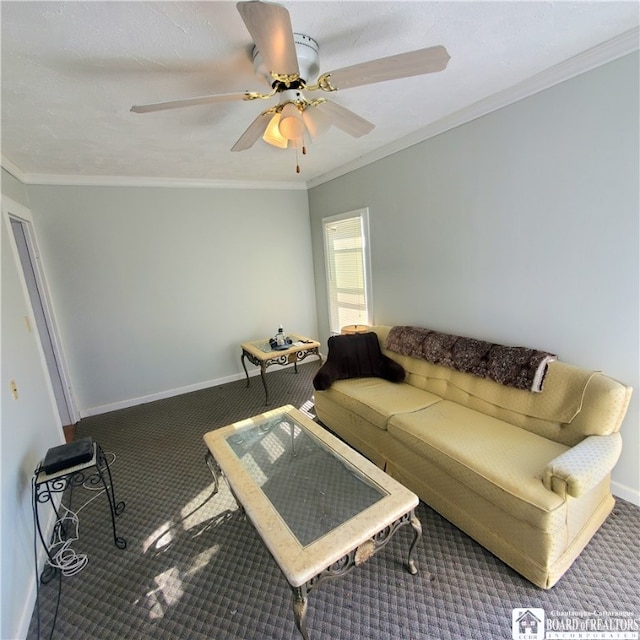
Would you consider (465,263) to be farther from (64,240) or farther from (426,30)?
(64,240)

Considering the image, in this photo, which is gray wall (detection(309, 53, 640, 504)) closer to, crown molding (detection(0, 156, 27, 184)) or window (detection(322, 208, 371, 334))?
window (detection(322, 208, 371, 334))

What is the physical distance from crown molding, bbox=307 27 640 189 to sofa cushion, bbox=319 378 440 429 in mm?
2119

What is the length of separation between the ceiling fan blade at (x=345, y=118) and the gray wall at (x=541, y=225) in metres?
1.12

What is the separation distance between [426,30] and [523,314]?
181 centimetres

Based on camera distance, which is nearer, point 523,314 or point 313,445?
point 313,445

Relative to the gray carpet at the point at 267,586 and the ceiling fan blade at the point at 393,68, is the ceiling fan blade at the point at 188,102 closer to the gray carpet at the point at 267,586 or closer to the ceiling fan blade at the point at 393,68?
the ceiling fan blade at the point at 393,68

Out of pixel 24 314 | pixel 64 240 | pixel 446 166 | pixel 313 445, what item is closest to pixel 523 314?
pixel 446 166

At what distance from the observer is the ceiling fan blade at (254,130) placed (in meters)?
1.71

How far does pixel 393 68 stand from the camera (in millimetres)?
1271

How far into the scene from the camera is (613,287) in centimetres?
188

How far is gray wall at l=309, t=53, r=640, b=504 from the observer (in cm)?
182

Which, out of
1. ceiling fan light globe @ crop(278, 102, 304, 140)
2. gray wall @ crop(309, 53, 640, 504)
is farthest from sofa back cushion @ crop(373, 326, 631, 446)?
ceiling fan light globe @ crop(278, 102, 304, 140)

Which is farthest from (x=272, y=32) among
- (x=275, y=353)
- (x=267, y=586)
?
(x=275, y=353)

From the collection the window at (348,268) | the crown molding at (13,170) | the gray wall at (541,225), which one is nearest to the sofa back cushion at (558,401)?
the gray wall at (541,225)
